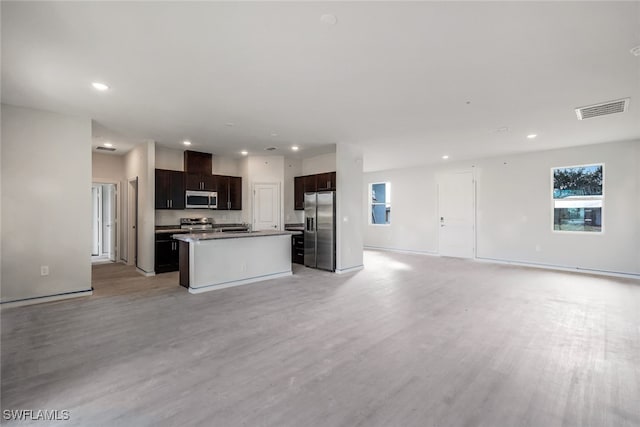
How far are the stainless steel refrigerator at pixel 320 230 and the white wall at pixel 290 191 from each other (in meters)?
0.89

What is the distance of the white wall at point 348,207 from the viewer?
20.2ft

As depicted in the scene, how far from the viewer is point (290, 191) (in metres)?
7.73

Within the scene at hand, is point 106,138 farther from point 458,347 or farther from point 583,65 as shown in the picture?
point 583,65

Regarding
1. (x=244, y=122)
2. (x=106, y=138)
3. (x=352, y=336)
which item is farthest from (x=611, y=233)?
(x=106, y=138)

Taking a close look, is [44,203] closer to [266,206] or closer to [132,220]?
[132,220]

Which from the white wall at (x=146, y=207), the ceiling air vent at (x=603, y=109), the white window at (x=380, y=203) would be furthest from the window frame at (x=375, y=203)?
the white wall at (x=146, y=207)

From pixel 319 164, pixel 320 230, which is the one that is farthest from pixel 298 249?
pixel 319 164

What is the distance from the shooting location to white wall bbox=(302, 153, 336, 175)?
7.22 meters

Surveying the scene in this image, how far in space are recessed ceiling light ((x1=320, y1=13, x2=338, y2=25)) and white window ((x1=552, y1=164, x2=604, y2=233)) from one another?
686cm

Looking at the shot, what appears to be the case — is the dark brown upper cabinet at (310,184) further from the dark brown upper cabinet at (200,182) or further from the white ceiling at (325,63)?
the dark brown upper cabinet at (200,182)

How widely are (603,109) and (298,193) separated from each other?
5851 millimetres

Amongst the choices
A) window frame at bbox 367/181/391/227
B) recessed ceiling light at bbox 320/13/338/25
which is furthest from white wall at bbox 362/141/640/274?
recessed ceiling light at bbox 320/13/338/25

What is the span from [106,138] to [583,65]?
24.2ft

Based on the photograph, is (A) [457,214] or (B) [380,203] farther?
(B) [380,203]
